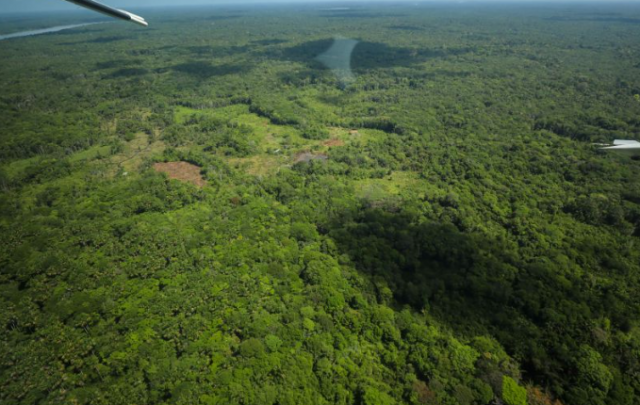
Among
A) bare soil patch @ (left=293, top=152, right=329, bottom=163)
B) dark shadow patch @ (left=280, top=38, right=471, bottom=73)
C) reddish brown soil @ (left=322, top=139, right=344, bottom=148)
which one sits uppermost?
dark shadow patch @ (left=280, top=38, right=471, bottom=73)

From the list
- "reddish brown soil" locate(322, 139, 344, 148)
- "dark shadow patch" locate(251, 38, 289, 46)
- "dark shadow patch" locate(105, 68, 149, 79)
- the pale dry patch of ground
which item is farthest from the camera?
"dark shadow patch" locate(251, 38, 289, 46)

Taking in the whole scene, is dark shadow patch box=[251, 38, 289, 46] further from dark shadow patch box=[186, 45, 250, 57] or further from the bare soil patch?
the bare soil patch

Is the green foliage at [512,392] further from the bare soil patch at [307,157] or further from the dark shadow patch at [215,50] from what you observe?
the dark shadow patch at [215,50]

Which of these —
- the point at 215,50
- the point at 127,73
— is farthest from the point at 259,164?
the point at 215,50

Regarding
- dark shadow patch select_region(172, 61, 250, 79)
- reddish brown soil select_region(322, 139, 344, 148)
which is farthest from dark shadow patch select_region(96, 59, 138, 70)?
reddish brown soil select_region(322, 139, 344, 148)

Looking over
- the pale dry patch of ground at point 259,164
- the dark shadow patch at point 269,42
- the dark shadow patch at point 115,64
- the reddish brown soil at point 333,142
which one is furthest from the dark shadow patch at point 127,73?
the reddish brown soil at point 333,142

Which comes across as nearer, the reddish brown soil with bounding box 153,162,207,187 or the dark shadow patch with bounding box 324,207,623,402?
the dark shadow patch with bounding box 324,207,623,402

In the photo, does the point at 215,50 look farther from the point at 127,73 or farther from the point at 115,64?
the point at 127,73
